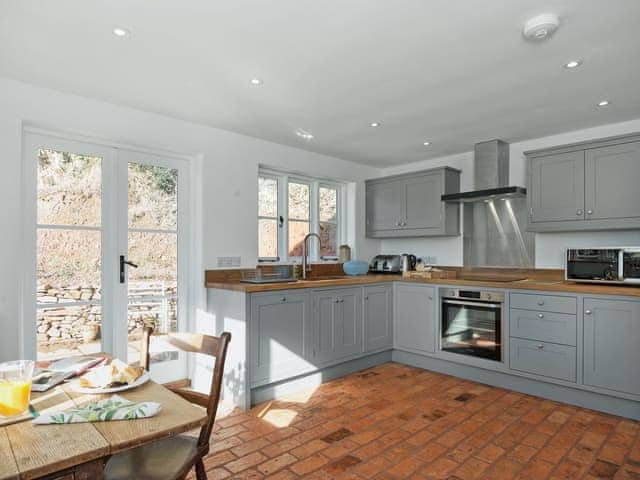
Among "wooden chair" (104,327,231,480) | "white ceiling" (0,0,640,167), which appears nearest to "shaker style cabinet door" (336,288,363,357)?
"white ceiling" (0,0,640,167)

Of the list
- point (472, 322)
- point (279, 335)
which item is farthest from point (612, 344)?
point (279, 335)

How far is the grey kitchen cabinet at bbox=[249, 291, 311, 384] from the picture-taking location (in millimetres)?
3186

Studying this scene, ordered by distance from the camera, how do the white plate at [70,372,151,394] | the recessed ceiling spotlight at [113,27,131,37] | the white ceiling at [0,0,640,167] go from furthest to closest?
the recessed ceiling spotlight at [113,27,131,37] < the white ceiling at [0,0,640,167] < the white plate at [70,372,151,394]

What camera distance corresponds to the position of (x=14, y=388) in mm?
1132

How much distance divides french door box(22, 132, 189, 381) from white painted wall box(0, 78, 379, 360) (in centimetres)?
13

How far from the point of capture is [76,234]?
119 inches

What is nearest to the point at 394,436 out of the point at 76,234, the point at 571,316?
the point at 571,316

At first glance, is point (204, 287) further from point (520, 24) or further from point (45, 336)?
point (520, 24)

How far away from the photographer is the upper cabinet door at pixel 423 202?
14.8 ft

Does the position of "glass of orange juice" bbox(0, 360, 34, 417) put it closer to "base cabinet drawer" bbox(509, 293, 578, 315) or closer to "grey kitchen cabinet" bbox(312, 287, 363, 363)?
"grey kitchen cabinet" bbox(312, 287, 363, 363)

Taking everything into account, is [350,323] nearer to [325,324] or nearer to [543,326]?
[325,324]

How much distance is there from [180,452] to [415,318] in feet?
10.1

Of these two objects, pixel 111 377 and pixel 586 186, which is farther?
pixel 586 186

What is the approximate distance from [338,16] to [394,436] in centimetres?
248
